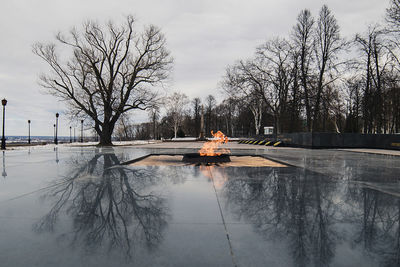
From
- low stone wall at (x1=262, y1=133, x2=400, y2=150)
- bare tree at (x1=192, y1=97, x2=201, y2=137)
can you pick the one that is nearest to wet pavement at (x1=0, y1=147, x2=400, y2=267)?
low stone wall at (x1=262, y1=133, x2=400, y2=150)

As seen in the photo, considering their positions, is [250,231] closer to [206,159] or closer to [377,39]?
[206,159]

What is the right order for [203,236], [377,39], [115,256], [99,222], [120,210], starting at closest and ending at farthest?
[115,256], [203,236], [99,222], [120,210], [377,39]

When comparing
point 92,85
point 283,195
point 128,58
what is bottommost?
point 283,195

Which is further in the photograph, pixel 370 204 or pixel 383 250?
pixel 370 204

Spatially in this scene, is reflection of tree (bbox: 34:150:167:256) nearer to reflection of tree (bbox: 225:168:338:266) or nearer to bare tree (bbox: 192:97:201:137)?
reflection of tree (bbox: 225:168:338:266)

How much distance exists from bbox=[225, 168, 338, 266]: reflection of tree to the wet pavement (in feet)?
0.05

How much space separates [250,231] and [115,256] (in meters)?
1.64

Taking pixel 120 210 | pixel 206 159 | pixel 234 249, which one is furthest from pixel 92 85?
pixel 234 249

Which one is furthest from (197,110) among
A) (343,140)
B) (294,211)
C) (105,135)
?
(294,211)

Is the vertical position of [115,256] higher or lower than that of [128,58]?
lower

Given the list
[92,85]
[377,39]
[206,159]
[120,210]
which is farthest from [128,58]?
[120,210]

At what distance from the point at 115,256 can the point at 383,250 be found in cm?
286

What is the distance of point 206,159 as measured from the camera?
36.1 feet

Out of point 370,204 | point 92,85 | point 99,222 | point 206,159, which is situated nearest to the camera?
point 99,222
